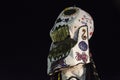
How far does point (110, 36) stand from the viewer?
364cm

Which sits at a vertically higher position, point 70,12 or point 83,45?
point 70,12

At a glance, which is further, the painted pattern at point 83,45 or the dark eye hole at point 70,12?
the dark eye hole at point 70,12

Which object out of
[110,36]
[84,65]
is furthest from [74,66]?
[110,36]

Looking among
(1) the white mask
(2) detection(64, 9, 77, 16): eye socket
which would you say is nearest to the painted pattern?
(1) the white mask

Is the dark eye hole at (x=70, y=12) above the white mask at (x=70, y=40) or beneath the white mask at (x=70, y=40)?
above

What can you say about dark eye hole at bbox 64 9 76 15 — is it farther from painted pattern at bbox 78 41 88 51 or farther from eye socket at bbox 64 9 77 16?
painted pattern at bbox 78 41 88 51

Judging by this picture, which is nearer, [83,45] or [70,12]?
[83,45]

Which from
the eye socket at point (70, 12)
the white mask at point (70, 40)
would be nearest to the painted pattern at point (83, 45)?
the white mask at point (70, 40)

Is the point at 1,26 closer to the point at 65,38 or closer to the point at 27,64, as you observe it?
the point at 27,64

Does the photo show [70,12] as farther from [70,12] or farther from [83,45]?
[83,45]

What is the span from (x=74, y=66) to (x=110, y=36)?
2.13 ft

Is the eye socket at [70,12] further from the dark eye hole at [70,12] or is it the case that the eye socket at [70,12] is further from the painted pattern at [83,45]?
the painted pattern at [83,45]

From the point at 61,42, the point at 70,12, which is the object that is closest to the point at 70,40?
the point at 61,42

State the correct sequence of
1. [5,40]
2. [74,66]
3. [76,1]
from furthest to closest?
[5,40]
[76,1]
[74,66]
